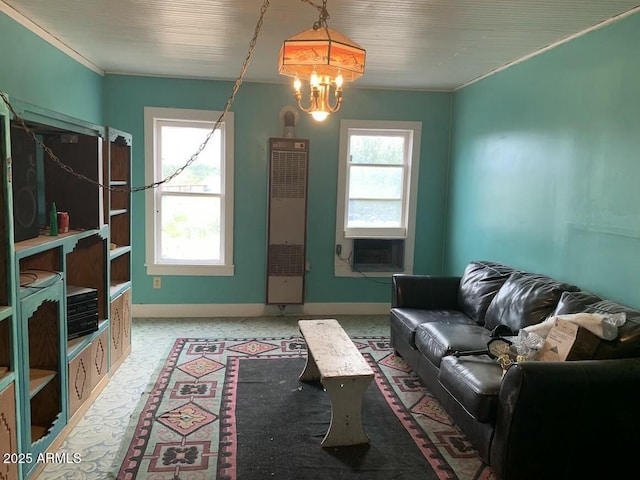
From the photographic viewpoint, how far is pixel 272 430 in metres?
2.70

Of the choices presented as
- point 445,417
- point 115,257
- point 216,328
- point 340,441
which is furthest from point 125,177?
point 445,417

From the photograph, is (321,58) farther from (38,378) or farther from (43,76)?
(43,76)

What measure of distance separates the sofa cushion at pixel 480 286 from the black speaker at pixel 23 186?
293 cm

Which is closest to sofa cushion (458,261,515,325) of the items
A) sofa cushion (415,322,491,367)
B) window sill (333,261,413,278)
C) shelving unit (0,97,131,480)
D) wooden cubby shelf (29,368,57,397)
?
sofa cushion (415,322,491,367)

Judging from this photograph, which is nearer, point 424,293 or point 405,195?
point 424,293

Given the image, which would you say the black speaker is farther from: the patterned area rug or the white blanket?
the white blanket

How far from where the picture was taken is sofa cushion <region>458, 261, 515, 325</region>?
352cm

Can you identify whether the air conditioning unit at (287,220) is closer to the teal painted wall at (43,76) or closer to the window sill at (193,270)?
the window sill at (193,270)

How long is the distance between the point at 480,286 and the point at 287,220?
201cm

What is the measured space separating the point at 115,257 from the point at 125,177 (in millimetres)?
655

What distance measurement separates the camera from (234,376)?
11.3ft

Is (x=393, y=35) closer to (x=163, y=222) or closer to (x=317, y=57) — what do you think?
(x=317, y=57)

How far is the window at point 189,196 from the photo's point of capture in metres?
4.78

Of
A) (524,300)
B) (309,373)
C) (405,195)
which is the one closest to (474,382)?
(524,300)
